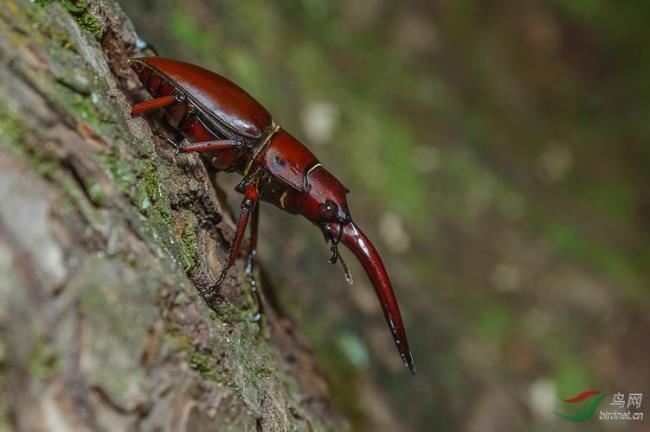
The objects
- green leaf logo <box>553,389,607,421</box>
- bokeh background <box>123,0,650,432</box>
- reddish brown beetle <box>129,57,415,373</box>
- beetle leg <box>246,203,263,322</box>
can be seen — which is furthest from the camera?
green leaf logo <box>553,389,607,421</box>

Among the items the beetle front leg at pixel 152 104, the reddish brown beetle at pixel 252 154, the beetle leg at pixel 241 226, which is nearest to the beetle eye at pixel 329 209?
the reddish brown beetle at pixel 252 154

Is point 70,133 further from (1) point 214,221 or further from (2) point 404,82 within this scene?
(2) point 404,82

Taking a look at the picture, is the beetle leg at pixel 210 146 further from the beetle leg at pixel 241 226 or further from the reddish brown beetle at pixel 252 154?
the beetle leg at pixel 241 226

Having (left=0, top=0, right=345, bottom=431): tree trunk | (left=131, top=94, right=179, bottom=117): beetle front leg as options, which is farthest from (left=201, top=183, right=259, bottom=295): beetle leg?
(left=131, top=94, right=179, bottom=117): beetle front leg

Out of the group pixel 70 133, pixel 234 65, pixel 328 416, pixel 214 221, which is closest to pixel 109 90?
pixel 70 133

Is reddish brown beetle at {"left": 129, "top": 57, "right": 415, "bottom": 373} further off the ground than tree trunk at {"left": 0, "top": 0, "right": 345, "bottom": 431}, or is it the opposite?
reddish brown beetle at {"left": 129, "top": 57, "right": 415, "bottom": 373}

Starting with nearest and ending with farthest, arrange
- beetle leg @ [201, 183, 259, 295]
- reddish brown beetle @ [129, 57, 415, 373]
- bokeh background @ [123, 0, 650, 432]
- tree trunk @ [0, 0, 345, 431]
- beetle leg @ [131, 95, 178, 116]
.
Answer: tree trunk @ [0, 0, 345, 431]
beetle leg @ [131, 95, 178, 116]
beetle leg @ [201, 183, 259, 295]
reddish brown beetle @ [129, 57, 415, 373]
bokeh background @ [123, 0, 650, 432]

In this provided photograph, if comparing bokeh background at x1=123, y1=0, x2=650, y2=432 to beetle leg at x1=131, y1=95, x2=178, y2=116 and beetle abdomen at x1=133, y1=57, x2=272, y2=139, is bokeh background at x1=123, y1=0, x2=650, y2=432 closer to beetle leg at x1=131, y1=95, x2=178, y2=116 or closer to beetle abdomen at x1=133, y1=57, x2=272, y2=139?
beetle abdomen at x1=133, y1=57, x2=272, y2=139
